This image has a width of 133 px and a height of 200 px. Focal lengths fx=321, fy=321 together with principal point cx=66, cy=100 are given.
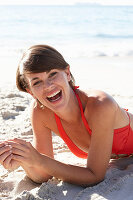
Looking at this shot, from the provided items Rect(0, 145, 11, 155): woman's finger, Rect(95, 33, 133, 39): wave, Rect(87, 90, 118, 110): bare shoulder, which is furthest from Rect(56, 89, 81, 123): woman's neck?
Rect(95, 33, 133, 39): wave

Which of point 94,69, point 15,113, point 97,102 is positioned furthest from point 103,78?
point 97,102

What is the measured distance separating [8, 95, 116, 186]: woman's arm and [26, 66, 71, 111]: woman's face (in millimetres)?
271

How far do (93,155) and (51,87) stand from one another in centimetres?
59

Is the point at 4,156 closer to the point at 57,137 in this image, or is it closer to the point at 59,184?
the point at 59,184

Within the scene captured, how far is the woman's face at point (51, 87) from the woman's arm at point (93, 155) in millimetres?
271

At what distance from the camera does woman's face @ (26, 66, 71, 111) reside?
7.63 feet

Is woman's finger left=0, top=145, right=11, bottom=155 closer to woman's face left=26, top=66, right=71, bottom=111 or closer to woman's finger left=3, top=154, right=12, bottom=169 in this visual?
woman's finger left=3, top=154, right=12, bottom=169

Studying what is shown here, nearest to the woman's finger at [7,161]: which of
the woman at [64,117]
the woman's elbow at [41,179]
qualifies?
the woman at [64,117]

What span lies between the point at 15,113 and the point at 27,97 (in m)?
0.91

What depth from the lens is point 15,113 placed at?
15.7 feet

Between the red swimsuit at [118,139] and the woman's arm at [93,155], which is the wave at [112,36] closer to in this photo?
the red swimsuit at [118,139]

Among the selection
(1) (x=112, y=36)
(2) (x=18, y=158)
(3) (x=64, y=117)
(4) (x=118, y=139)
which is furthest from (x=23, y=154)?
(1) (x=112, y=36)

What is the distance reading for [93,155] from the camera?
236cm

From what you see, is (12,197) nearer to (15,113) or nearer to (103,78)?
(15,113)
